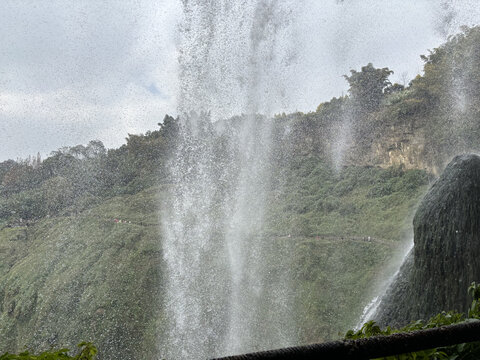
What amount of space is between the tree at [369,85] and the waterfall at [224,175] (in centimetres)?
443

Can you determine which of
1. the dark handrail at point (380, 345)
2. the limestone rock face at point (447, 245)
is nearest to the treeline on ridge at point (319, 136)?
the limestone rock face at point (447, 245)

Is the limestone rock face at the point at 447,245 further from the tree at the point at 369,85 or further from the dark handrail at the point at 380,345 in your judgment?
the tree at the point at 369,85

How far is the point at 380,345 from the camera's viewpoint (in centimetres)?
99

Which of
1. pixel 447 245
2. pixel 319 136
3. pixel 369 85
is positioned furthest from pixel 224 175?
pixel 447 245

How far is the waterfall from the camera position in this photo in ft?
42.3

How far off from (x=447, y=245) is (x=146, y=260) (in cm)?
1377

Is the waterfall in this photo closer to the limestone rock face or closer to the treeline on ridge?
the treeline on ridge

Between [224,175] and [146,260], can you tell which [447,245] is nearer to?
[146,260]

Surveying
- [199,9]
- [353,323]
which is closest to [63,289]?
[353,323]

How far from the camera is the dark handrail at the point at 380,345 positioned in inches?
35.1

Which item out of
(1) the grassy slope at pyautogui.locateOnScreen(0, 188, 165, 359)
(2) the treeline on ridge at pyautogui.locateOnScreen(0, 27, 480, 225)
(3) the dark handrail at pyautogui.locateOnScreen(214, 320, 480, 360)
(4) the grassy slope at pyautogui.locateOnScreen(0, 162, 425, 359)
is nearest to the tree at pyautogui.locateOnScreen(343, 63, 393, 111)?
(2) the treeline on ridge at pyautogui.locateOnScreen(0, 27, 480, 225)

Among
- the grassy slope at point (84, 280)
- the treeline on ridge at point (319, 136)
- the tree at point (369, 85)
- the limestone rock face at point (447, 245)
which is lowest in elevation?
the grassy slope at point (84, 280)

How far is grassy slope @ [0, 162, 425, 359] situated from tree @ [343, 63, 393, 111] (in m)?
4.07

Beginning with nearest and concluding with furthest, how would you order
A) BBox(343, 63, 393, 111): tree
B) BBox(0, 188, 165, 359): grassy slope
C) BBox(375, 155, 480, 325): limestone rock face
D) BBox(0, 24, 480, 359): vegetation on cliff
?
BBox(375, 155, 480, 325): limestone rock face
BBox(0, 188, 165, 359): grassy slope
BBox(0, 24, 480, 359): vegetation on cliff
BBox(343, 63, 393, 111): tree
